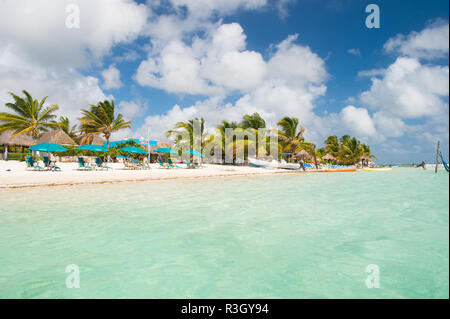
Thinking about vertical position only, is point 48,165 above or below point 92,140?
below

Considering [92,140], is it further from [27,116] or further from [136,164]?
[136,164]

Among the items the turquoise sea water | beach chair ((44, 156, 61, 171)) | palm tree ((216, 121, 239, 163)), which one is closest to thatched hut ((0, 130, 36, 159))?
beach chair ((44, 156, 61, 171))

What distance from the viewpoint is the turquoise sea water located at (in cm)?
258

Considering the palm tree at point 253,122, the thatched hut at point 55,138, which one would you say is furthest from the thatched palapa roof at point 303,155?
the thatched hut at point 55,138

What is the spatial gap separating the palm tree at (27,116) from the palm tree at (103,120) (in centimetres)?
387

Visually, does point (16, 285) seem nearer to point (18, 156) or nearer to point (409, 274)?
point (409, 274)

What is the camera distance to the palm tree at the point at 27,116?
26312 millimetres

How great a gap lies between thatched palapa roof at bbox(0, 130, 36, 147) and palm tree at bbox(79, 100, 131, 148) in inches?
227

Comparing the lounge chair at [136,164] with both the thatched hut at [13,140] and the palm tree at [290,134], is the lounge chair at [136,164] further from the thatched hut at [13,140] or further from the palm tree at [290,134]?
the palm tree at [290,134]

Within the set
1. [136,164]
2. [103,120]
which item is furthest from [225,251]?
[103,120]

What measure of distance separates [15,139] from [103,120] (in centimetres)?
929

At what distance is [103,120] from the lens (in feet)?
108

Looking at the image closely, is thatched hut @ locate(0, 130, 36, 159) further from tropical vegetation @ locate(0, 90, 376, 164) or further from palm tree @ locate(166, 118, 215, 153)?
palm tree @ locate(166, 118, 215, 153)
